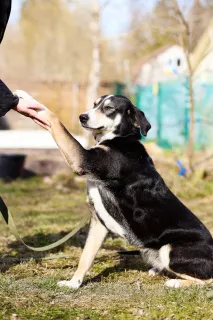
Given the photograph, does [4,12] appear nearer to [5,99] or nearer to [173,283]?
[5,99]

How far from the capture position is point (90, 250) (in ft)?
14.2

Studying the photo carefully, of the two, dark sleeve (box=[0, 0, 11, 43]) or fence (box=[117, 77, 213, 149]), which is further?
fence (box=[117, 77, 213, 149])

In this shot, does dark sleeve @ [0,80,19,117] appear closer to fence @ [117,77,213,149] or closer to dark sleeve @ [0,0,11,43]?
dark sleeve @ [0,0,11,43]

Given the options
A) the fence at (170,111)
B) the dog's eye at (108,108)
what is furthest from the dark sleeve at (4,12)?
the fence at (170,111)

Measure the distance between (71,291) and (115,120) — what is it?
1.44 meters

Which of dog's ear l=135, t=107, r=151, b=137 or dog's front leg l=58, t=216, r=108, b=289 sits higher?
dog's ear l=135, t=107, r=151, b=137

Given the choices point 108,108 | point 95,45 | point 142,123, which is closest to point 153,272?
point 142,123

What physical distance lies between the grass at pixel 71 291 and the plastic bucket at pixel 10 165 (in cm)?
341

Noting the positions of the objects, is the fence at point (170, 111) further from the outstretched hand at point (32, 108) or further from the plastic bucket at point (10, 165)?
the outstretched hand at point (32, 108)

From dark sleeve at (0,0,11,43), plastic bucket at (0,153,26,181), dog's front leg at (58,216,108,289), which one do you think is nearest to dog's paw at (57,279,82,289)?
dog's front leg at (58,216,108,289)

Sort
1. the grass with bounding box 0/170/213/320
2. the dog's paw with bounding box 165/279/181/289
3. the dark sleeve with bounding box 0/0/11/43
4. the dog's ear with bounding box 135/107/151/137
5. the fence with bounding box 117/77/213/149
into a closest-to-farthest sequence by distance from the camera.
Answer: the grass with bounding box 0/170/213/320
the dark sleeve with bounding box 0/0/11/43
the dog's paw with bounding box 165/279/181/289
the dog's ear with bounding box 135/107/151/137
the fence with bounding box 117/77/213/149

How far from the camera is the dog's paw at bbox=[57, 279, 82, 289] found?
413cm

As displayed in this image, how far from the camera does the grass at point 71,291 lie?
3492 mm

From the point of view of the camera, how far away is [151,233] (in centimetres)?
432
